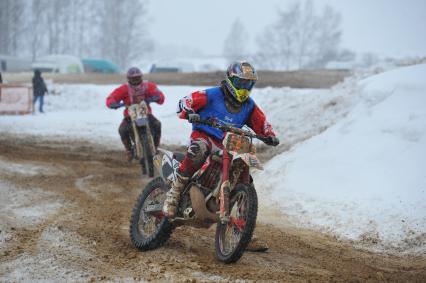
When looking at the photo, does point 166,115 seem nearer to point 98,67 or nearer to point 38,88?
point 38,88

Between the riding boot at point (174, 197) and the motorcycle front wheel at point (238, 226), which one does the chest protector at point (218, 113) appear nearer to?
the riding boot at point (174, 197)

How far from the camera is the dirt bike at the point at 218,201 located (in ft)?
18.7

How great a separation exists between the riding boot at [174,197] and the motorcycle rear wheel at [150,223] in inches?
7.1

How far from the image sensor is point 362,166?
32.2 feet

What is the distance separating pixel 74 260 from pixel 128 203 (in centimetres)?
368

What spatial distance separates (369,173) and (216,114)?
13.0 feet

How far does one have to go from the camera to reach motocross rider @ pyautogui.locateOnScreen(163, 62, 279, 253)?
6254mm

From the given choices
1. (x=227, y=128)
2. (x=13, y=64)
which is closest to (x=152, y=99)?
(x=227, y=128)

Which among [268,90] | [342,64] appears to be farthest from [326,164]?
[342,64]

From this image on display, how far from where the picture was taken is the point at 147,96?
12312mm

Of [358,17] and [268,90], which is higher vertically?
[358,17]

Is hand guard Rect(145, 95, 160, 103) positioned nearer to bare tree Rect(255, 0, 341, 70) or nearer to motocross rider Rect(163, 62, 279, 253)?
motocross rider Rect(163, 62, 279, 253)

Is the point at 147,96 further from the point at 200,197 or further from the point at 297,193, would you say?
the point at 200,197

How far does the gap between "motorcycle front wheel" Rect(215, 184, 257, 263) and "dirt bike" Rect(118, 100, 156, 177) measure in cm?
601
